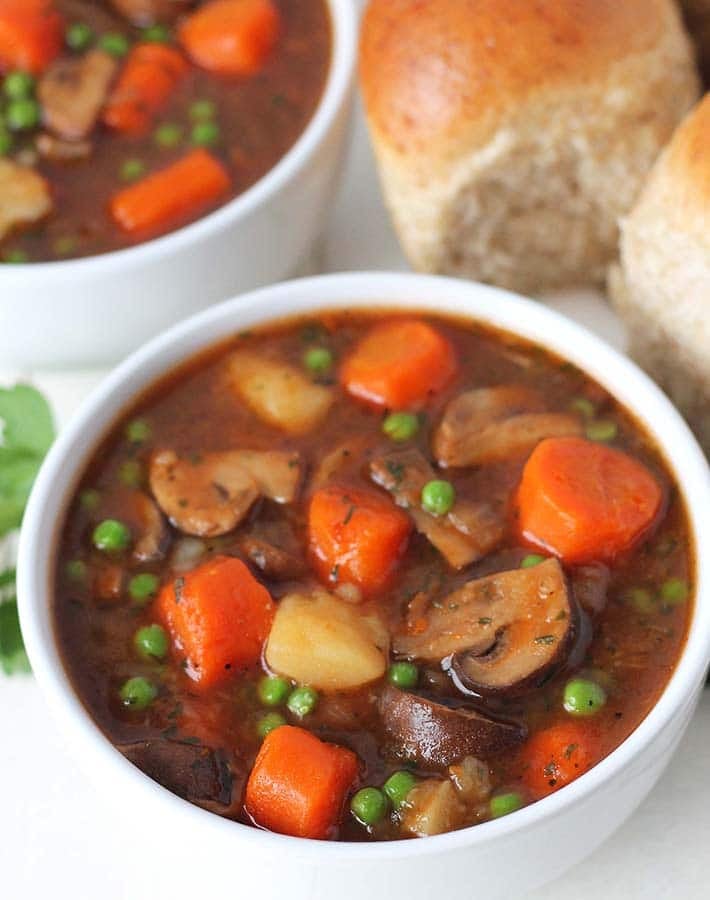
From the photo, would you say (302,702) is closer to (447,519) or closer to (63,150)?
(447,519)

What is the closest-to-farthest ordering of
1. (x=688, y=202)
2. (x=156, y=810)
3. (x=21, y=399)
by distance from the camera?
(x=156, y=810) < (x=688, y=202) < (x=21, y=399)

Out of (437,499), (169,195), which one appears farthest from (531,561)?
(169,195)

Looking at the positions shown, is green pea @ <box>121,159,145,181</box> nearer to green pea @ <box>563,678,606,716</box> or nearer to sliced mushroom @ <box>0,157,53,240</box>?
sliced mushroom @ <box>0,157,53,240</box>

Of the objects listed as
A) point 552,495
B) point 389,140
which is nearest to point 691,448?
point 552,495

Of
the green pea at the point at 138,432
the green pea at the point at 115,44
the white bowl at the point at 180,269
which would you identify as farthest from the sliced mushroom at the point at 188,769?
the green pea at the point at 115,44

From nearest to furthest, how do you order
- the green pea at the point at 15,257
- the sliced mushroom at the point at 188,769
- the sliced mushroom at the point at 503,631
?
the sliced mushroom at the point at 188,769
the sliced mushroom at the point at 503,631
the green pea at the point at 15,257

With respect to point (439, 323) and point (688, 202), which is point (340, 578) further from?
point (688, 202)

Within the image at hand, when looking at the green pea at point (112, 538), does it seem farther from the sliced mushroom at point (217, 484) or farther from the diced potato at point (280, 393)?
the diced potato at point (280, 393)
